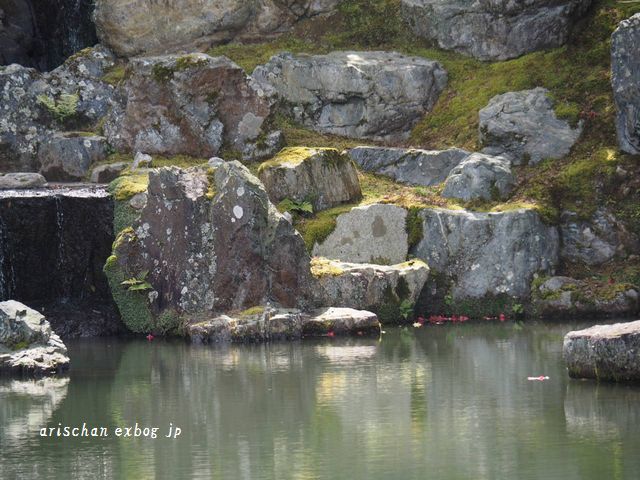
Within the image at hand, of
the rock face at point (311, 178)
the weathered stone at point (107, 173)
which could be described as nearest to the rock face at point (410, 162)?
the rock face at point (311, 178)

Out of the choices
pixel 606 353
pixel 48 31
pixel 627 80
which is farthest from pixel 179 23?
pixel 606 353

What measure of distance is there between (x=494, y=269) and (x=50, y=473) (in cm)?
1559

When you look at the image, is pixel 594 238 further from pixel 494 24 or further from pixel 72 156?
pixel 72 156

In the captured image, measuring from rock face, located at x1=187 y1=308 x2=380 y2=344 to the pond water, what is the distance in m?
0.77

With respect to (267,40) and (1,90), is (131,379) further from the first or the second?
(267,40)

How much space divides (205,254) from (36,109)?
10623 mm

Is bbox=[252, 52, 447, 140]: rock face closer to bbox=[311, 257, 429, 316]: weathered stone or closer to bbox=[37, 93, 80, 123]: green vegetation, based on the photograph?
bbox=[37, 93, 80, 123]: green vegetation

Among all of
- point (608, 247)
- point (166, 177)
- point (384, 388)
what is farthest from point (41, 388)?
point (608, 247)

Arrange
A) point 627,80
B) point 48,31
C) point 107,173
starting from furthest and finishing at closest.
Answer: point 48,31 < point 107,173 < point 627,80

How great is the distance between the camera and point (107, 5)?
37.9 meters

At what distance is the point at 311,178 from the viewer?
2909 centimetres

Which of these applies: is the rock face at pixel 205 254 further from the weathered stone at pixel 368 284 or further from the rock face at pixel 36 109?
the rock face at pixel 36 109

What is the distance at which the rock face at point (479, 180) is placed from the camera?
94.8 feet

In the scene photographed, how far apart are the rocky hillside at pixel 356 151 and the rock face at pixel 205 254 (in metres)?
0.04
